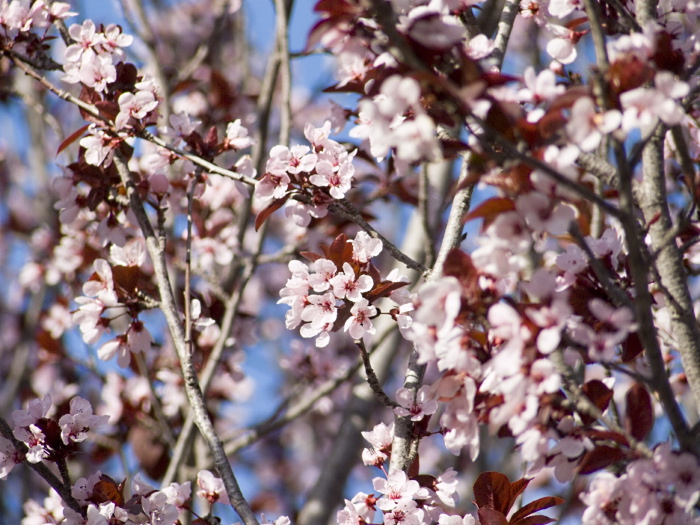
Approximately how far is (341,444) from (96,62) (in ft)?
5.50

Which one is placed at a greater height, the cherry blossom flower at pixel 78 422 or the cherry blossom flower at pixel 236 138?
the cherry blossom flower at pixel 236 138

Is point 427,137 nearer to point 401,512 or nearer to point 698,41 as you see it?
point 698,41

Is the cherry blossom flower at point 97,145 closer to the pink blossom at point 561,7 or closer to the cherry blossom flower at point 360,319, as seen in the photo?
the cherry blossom flower at point 360,319

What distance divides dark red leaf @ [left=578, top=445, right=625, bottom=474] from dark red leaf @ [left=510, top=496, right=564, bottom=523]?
0.22 m

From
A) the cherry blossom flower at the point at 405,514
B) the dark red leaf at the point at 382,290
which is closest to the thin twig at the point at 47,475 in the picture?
the cherry blossom flower at the point at 405,514

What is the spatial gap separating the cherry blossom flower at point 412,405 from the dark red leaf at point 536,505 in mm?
267

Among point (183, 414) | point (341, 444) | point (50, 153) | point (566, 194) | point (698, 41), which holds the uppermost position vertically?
point (50, 153)

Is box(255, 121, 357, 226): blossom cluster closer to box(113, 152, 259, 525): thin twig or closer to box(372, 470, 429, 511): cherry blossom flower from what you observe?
box(113, 152, 259, 525): thin twig

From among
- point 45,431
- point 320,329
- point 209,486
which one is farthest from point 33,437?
point 320,329

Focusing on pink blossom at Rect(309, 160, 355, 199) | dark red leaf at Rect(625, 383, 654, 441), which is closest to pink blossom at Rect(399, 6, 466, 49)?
pink blossom at Rect(309, 160, 355, 199)

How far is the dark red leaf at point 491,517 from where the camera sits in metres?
1.24

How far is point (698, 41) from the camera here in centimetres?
116

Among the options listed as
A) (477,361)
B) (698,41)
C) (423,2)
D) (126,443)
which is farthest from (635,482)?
(126,443)

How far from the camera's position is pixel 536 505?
1.30 m
